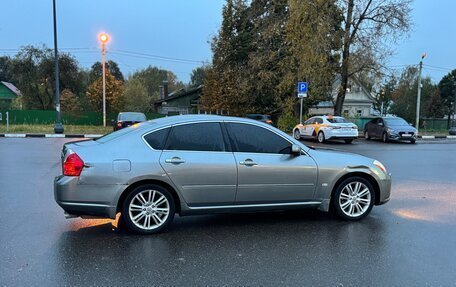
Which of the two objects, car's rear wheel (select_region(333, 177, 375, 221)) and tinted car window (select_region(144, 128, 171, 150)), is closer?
tinted car window (select_region(144, 128, 171, 150))

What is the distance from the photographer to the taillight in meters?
4.89

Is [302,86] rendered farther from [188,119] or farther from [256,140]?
[188,119]

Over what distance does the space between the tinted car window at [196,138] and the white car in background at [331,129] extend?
16.6m

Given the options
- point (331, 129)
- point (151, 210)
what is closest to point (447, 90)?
point (331, 129)

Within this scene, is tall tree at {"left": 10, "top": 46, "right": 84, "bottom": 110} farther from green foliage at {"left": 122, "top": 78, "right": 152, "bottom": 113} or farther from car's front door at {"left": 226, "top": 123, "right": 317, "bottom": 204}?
car's front door at {"left": 226, "top": 123, "right": 317, "bottom": 204}

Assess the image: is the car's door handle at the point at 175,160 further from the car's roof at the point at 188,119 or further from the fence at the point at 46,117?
the fence at the point at 46,117

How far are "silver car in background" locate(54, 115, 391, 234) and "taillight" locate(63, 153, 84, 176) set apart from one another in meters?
0.01

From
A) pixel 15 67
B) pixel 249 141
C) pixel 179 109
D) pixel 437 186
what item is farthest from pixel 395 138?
pixel 15 67

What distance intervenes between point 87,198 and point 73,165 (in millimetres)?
443

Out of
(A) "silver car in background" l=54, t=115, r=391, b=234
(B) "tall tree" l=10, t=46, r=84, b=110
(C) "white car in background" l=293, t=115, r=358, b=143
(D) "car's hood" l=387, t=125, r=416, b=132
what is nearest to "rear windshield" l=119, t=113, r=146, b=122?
(C) "white car in background" l=293, t=115, r=358, b=143

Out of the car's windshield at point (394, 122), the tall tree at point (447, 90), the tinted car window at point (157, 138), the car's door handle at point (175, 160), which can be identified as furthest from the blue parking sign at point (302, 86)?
the tall tree at point (447, 90)

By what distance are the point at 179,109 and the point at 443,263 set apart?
156 feet

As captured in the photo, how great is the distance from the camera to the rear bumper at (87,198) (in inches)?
192

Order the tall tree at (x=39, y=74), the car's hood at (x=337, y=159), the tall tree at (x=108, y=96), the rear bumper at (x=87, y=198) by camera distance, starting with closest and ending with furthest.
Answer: the rear bumper at (x=87, y=198), the car's hood at (x=337, y=159), the tall tree at (x=108, y=96), the tall tree at (x=39, y=74)
